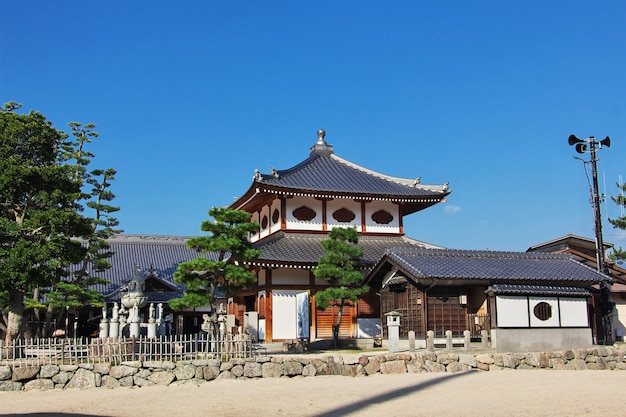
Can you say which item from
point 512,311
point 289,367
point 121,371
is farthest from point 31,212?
point 512,311

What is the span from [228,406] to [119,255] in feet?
108

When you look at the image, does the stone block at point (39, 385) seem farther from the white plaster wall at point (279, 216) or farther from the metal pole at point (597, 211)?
the metal pole at point (597, 211)

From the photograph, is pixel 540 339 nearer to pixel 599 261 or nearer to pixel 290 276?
pixel 599 261

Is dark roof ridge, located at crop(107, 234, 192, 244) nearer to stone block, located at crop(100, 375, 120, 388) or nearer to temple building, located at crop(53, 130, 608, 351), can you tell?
temple building, located at crop(53, 130, 608, 351)

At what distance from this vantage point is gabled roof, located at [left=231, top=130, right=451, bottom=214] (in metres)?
29.2

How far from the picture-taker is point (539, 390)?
51.5 feet

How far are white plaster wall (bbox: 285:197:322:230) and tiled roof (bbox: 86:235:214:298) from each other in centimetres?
1470

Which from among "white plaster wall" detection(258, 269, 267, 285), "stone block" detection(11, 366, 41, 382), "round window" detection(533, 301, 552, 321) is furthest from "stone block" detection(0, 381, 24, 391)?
"round window" detection(533, 301, 552, 321)

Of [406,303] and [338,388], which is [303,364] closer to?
[338,388]

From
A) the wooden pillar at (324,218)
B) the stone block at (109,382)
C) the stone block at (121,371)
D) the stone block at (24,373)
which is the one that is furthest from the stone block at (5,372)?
the wooden pillar at (324,218)

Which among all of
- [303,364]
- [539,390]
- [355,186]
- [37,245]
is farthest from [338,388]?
[355,186]

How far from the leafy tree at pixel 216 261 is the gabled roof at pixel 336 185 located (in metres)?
6.75

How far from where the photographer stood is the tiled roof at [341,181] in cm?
2961

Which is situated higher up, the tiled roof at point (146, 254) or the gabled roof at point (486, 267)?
the tiled roof at point (146, 254)
